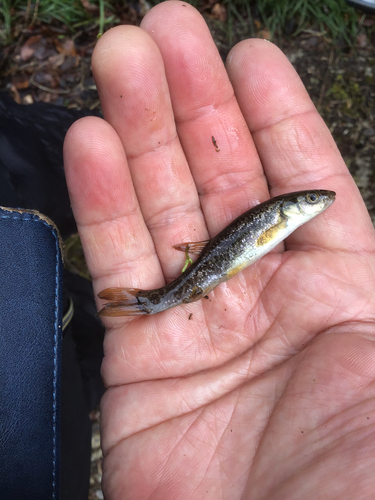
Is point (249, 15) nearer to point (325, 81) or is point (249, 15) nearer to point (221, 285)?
point (325, 81)

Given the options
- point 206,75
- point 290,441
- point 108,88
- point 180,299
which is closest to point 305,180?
point 206,75

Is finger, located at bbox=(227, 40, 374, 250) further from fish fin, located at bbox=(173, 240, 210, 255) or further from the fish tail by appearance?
the fish tail

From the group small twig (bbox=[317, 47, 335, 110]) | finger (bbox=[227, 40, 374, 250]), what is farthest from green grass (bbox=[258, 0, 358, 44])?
finger (bbox=[227, 40, 374, 250])

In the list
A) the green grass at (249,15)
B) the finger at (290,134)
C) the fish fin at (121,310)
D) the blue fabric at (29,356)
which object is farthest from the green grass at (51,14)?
the fish fin at (121,310)

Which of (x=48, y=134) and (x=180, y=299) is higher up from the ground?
(x=48, y=134)

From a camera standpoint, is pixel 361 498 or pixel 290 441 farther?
pixel 290 441

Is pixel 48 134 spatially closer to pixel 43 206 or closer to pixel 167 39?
pixel 43 206

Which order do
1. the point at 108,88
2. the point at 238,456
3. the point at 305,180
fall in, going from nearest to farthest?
the point at 238,456
the point at 108,88
the point at 305,180
